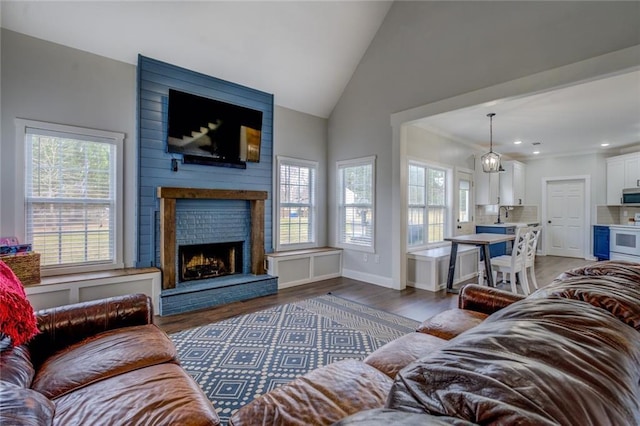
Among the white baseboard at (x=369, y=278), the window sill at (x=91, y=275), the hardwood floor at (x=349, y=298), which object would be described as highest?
the window sill at (x=91, y=275)

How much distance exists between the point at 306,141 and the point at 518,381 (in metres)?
5.16

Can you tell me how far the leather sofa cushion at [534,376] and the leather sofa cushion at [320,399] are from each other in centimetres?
53

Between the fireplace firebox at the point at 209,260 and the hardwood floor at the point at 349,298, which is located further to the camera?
→ the fireplace firebox at the point at 209,260

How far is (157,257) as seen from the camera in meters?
3.91

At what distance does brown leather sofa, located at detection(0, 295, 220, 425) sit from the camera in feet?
3.76

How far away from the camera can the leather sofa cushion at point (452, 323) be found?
1.86 meters

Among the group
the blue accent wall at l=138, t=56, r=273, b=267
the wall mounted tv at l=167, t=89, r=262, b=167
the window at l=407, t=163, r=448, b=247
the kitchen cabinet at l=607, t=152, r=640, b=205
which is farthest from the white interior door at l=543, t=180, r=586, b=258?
the blue accent wall at l=138, t=56, r=273, b=267

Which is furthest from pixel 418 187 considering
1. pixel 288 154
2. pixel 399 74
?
pixel 288 154

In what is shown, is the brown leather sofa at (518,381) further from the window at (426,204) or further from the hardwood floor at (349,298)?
the window at (426,204)

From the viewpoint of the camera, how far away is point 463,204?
6820mm

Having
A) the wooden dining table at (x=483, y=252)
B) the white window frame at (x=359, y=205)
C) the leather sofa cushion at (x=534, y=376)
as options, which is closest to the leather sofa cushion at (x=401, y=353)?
the leather sofa cushion at (x=534, y=376)

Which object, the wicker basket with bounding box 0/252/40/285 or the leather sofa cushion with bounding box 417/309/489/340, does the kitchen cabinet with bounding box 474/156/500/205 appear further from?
the wicker basket with bounding box 0/252/40/285

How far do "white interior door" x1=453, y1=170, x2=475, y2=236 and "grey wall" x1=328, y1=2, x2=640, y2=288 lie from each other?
96.6 inches

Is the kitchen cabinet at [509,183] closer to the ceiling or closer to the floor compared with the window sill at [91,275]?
closer to the ceiling
